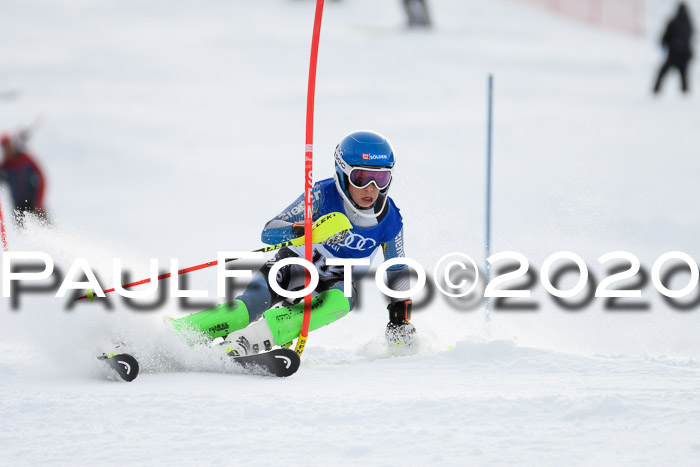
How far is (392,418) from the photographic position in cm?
344

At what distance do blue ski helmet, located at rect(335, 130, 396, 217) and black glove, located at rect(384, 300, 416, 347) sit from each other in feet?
2.01

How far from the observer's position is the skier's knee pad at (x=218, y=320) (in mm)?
4492

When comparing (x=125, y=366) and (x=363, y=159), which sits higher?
(x=363, y=159)

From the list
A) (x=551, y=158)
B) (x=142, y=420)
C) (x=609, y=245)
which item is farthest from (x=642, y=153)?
(x=142, y=420)

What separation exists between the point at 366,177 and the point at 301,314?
83 cm

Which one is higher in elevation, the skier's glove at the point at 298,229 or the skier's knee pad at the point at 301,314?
the skier's glove at the point at 298,229

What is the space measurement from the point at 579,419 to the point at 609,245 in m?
7.02

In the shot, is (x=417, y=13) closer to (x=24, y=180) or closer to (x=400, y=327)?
(x=24, y=180)

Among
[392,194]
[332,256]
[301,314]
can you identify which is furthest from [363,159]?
[392,194]

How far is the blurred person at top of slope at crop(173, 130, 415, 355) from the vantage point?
15.0 ft

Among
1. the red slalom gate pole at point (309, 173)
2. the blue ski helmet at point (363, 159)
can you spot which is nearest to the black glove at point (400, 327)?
the blue ski helmet at point (363, 159)

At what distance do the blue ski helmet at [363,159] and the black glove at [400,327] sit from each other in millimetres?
614

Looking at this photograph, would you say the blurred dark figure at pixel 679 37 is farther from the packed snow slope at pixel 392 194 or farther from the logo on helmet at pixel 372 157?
the logo on helmet at pixel 372 157

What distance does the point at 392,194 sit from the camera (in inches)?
291
